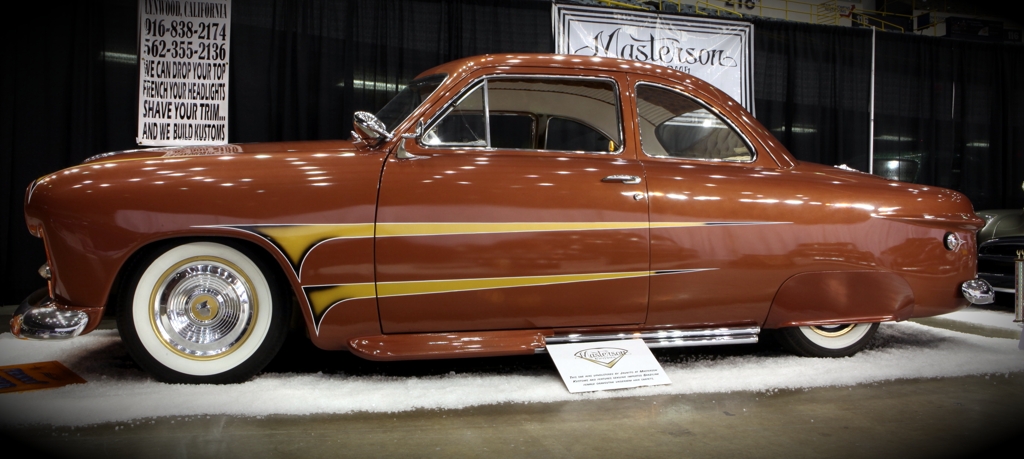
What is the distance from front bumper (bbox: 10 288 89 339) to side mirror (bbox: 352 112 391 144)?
131 centimetres

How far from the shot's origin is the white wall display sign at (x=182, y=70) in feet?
16.6

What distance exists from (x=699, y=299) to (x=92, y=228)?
2.55 meters

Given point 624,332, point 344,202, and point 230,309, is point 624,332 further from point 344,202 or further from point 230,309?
point 230,309

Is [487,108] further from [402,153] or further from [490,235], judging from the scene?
[490,235]

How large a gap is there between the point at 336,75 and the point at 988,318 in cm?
547

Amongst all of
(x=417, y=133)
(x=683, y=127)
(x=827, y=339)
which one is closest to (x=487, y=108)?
(x=417, y=133)

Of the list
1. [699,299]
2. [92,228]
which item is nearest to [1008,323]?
[699,299]

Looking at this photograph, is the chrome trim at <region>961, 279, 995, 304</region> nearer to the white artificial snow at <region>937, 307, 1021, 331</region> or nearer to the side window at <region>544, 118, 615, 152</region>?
the white artificial snow at <region>937, 307, 1021, 331</region>

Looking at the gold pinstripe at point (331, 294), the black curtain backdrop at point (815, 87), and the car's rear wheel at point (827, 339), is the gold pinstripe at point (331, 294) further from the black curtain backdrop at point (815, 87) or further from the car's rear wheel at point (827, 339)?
the black curtain backdrop at point (815, 87)

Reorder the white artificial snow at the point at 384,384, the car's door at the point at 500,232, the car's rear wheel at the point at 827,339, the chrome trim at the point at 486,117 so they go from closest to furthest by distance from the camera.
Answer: the white artificial snow at the point at 384,384 → the car's door at the point at 500,232 → the chrome trim at the point at 486,117 → the car's rear wheel at the point at 827,339

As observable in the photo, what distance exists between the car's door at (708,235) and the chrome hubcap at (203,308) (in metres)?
1.78

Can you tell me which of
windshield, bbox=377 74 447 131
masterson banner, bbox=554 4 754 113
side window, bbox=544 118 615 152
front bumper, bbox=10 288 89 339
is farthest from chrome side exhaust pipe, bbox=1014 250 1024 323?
front bumper, bbox=10 288 89 339

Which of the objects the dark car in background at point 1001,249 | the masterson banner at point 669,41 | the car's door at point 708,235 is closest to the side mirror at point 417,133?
the car's door at point 708,235

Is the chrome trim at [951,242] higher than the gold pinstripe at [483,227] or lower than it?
lower
